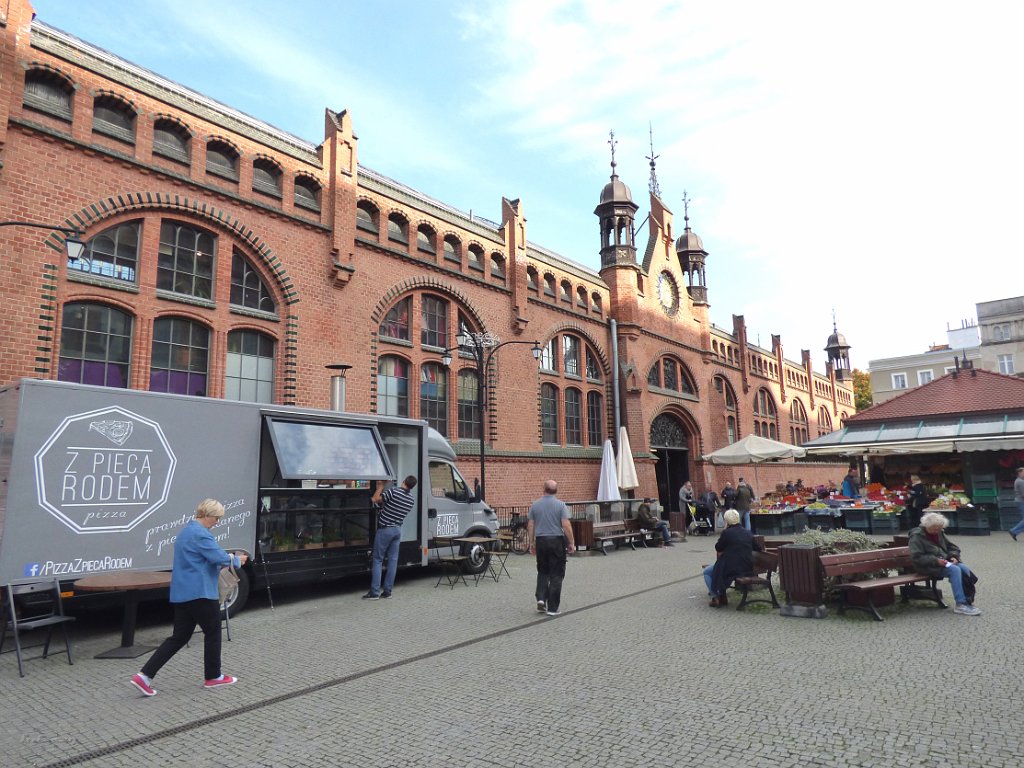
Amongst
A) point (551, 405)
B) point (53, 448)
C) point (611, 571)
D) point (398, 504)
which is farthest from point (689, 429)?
point (53, 448)

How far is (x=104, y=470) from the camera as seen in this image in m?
7.83

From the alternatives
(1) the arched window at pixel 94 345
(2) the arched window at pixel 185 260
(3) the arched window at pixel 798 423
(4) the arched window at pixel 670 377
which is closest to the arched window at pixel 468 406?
(2) the arched window at pixel 185 260

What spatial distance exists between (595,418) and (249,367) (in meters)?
13.6

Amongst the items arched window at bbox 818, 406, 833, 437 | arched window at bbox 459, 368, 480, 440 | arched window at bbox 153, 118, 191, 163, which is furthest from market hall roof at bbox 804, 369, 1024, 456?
arched window at bbox 818, 406, 833, 437

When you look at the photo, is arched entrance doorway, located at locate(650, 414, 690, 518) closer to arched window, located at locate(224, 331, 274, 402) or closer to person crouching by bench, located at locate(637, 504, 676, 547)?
person crouching by bench, located at locate(637, 504, 676, 547)

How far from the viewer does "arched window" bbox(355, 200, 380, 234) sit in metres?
16.8

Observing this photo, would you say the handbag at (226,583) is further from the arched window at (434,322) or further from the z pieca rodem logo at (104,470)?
the arched window at (434,322)

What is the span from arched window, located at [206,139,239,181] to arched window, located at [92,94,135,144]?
5.06 ft

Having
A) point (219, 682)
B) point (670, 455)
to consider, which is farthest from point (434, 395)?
point (670, 455)

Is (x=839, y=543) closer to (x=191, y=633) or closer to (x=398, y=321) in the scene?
(x=191, y=633)

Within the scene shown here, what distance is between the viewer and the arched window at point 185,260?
13.2 metres

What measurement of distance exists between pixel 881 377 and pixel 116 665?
67440 millimetres

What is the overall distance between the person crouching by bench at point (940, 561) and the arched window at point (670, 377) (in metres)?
18.2

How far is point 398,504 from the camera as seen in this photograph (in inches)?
415
